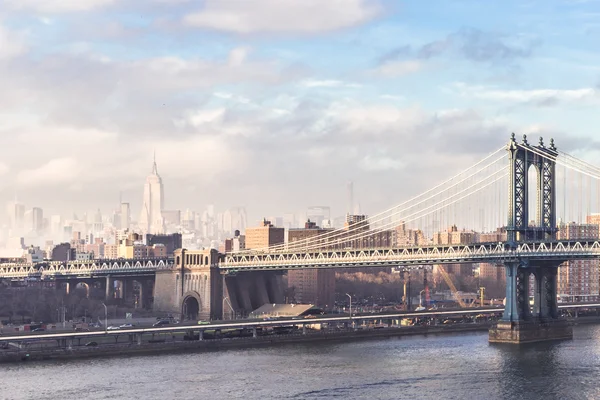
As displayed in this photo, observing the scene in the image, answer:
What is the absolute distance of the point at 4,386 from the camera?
75.2m

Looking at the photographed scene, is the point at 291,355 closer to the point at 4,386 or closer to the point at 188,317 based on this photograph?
the point at 4,386

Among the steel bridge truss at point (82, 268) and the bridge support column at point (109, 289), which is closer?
the steel bridge truss at point (82, 268)

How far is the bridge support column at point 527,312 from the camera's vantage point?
341 feet

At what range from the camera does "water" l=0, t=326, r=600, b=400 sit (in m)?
72.4

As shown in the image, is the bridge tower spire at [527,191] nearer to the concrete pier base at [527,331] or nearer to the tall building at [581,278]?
the concrete pier base at [527,331]

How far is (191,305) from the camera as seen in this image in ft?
461

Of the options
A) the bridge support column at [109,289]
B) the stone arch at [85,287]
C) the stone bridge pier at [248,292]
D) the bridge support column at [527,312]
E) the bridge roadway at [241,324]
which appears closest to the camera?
the bridge roadway at [241,324]

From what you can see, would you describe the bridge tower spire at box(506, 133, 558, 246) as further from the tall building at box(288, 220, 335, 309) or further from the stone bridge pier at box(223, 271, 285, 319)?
the tall building at box(288, 220, 335, 309)

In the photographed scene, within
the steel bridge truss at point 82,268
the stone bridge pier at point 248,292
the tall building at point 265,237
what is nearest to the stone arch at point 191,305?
the stone bridge pier at point 248,292

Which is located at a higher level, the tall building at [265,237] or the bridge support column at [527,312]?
the tall building at [265,237]

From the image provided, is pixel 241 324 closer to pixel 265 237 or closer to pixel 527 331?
pixel 527 331

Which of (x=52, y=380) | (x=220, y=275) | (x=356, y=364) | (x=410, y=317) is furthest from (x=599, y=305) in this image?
(x=52, y=380)

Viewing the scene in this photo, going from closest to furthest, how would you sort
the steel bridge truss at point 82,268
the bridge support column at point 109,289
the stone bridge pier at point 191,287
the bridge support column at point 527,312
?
the bridge support column at point 527,312 < the stone bridge pier at point 191,287 < the steel bridge truss at point 82,268 < the bridge support column at point 109,289

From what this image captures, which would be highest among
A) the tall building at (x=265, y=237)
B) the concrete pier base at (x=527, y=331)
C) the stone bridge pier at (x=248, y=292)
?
the tall building at (x=265, y=237)
